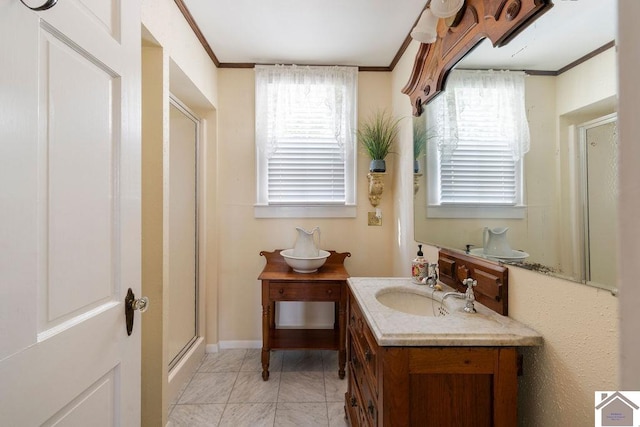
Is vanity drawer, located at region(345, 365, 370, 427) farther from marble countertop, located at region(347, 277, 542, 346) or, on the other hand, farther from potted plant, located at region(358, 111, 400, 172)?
potted plant, located at region(358, 111, 400, 172)

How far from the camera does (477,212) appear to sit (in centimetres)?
113

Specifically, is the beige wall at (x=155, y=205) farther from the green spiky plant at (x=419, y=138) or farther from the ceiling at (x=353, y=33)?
the green spiky plant at (x=419, y=138)

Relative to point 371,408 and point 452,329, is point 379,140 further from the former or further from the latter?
Result: point 371,408

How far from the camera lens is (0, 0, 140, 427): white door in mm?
508

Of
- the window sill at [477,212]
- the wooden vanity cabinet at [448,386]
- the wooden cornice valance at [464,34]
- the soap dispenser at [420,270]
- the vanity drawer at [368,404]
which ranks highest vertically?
the wooden cornice valance at [464,34]

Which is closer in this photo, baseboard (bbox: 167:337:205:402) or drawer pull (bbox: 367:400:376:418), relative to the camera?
drawer pull (bbox: 367:400:376:418)

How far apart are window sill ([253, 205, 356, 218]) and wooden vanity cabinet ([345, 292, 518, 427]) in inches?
57.5

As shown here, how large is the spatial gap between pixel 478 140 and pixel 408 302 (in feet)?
2.67

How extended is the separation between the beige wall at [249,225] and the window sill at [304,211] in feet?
0.15

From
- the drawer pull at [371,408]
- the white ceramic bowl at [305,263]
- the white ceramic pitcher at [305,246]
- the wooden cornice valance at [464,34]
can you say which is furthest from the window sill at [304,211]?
the drawer pull at [371,408]

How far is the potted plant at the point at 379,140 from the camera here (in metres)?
2.04

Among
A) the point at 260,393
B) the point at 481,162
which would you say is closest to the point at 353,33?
the point at 481,162

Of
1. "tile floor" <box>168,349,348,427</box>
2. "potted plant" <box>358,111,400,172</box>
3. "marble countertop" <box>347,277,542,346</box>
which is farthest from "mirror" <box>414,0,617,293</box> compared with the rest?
"tile floor" <box>168,349,348,427</box>

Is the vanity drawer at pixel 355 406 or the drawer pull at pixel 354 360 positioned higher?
the drawer pull at pixel 354 360
